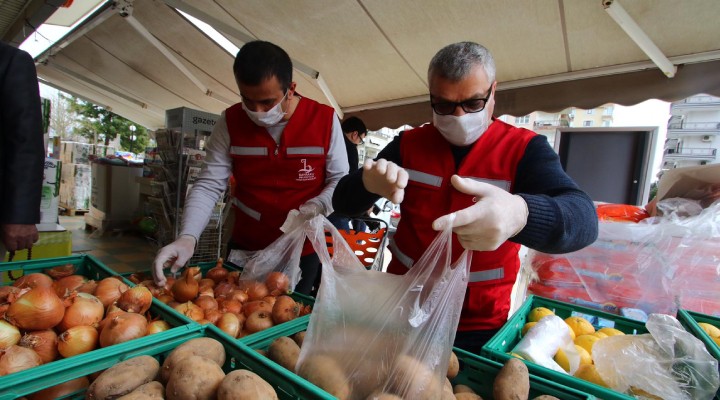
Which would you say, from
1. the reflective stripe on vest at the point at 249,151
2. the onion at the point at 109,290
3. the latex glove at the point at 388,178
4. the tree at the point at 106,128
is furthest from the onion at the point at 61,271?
the tree at the point at 106,128

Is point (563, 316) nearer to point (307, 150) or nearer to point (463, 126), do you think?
point (463, 126)

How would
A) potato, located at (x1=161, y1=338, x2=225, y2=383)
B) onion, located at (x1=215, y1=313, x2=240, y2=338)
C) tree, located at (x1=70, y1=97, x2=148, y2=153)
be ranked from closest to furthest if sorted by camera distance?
1. potato, located at (x1=161, y1=338, x2=225, y2=383)
2. onion, located at (x1=215, y1=313, x2=240, y2=338)
3. tree, located at (x1=70, y1=97, x2=148, y2=153)

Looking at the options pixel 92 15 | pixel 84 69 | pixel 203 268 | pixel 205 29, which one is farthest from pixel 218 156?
pixel 84 69

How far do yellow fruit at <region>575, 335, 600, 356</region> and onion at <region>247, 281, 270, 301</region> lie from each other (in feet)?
3.71

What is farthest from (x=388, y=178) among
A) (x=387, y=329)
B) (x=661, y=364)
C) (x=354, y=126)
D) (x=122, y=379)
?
(x=354, y=126)

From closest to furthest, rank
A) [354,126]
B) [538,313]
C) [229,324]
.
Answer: [229,324] < [538,313] < [354,126]

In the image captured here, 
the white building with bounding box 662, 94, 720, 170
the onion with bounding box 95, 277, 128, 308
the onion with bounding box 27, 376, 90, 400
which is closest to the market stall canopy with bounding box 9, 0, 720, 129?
the onion with bounding box 95, 277, 128, 308

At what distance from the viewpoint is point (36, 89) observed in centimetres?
173

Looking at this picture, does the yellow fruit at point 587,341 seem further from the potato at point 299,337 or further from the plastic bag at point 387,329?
the potato at point 299,337

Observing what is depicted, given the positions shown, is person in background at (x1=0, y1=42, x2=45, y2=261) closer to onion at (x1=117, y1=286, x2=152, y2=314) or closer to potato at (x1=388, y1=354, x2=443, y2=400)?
onion at (x1=117, y1=286, x2=152, y2=314)

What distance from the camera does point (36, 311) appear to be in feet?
2.93

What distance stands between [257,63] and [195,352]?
114 centimetres

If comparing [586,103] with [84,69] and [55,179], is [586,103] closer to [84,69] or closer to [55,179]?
[55,179]

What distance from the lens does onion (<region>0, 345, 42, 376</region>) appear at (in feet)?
2.44
